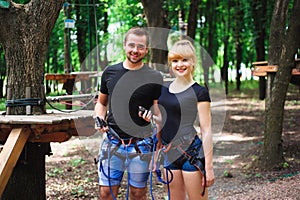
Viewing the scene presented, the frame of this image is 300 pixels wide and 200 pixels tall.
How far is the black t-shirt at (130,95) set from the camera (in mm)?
3346

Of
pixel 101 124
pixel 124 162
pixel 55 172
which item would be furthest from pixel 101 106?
pixel 55 172

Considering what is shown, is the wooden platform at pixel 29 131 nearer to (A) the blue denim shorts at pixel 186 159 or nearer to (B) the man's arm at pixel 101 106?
(B) the man's arm at pixel 101 106

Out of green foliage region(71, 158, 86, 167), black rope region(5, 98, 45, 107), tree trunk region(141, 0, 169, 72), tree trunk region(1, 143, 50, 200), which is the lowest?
green foliage region(71, 158, 86, 167)

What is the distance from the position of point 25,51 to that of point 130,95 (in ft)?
5.34

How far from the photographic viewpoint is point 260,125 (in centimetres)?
1277

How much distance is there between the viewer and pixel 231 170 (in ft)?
25.9

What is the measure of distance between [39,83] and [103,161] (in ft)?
4.80

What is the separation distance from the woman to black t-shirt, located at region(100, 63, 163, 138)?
0.17 meters

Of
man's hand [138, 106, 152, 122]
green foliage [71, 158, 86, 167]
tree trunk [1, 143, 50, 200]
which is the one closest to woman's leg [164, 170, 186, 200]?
man's hand [138, 106, 152, 122]

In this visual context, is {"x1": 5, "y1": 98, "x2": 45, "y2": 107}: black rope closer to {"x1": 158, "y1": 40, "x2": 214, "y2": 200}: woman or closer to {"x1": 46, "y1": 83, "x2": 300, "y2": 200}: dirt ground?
{"x1": 158, "y1": 40, "x2": 214, "y2": 200}: woman

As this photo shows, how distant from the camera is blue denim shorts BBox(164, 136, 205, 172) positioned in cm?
310

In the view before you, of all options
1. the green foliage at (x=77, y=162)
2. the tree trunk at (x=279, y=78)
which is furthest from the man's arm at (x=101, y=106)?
the green foliage at (x=77, y=162)

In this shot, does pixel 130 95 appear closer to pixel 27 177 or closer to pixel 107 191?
pixel 107 191

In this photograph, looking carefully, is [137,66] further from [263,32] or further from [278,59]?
[263,32]
